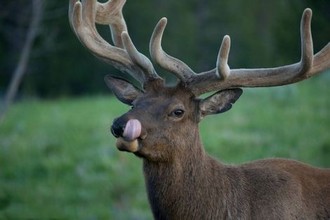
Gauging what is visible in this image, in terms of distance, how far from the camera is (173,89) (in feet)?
23.1

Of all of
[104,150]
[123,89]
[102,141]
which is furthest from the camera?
[102,141]

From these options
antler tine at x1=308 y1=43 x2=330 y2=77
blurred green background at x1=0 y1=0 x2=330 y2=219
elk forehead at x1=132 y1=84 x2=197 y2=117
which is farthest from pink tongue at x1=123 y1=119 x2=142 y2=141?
blurred green background at x1=0 y1=0 x2=330 y2=219

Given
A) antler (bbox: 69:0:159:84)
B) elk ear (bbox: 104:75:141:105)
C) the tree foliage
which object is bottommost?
elk ear (bbox: 104:75:141:105)

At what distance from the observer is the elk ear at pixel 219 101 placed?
7.12m

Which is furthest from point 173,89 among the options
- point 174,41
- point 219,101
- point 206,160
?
point 174,41

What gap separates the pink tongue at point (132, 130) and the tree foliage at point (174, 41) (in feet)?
60.4

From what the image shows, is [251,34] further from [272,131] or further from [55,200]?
[55,200]

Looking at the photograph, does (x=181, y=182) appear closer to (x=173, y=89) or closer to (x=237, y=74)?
(x=173, y=89)

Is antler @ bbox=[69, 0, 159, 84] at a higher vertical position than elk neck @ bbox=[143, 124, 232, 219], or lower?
higher

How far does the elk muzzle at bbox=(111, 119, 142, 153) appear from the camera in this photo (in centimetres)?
646

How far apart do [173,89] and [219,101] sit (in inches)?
15.7

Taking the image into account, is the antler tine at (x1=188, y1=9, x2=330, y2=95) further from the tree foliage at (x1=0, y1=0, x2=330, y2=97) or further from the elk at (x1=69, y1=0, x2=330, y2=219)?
the tree foliage at (x1=0, y1=0, x2=330, y2=97)

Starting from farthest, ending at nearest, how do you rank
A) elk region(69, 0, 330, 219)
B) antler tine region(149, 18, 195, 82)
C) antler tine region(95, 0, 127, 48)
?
antler tine region(95, 0, 127, 48) < antler tine region(149, 18, 195, 82) < elk region(69, 0, 330, 219)

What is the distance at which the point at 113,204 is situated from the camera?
43.9 feet
